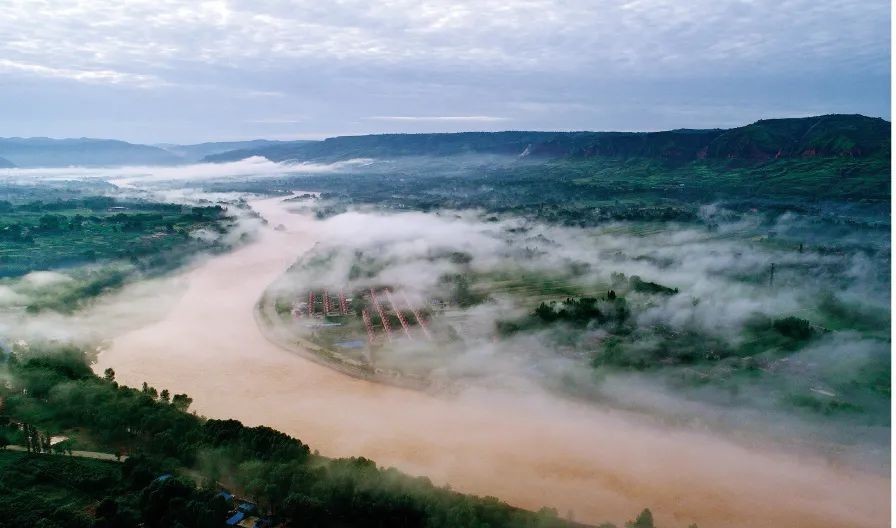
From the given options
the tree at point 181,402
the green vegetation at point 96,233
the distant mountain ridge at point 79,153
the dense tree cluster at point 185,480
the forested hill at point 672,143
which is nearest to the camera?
the dense tree cluster at point 185,480

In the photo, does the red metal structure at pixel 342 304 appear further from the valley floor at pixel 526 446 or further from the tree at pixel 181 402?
the tree at pixel 181 402

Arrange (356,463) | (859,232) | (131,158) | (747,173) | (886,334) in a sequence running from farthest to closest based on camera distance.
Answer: (131,158) < (747,173) < (859,232) < (886,334) < (356,463)

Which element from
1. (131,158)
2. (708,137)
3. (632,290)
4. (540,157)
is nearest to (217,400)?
(632,290)

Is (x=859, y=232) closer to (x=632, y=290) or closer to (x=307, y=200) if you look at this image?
(x=632, y=290)

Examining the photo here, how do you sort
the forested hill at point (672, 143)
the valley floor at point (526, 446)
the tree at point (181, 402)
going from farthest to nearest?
the forested hill at point (672, 143) < the tree at point (181, 402) < the valley floor at point (526, 446)

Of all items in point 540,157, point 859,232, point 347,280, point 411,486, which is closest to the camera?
point 411,486

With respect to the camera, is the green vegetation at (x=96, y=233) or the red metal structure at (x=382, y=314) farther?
the green vegetation at (x=96, y=233)

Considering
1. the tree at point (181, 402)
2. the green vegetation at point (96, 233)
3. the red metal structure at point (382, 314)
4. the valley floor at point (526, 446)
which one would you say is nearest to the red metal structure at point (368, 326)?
the red metal structure at point (382, 314)

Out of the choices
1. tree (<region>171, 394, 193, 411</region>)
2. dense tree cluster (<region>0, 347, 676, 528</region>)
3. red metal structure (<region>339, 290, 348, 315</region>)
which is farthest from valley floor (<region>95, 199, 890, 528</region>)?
red metal structure (<region>339, 290, 348, 315</region>)

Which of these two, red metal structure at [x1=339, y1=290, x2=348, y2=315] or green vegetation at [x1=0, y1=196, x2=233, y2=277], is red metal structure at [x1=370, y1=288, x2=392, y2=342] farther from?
green vegetation at [x1=0, y1=196, x2=233, y2=277]
